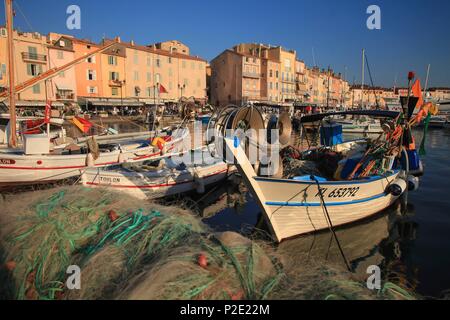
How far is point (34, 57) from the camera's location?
4316cm

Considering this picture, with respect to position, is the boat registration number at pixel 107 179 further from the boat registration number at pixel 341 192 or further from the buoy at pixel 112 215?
the boat registration number at pixel 341 192

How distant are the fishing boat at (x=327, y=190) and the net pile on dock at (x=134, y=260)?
2.76 m

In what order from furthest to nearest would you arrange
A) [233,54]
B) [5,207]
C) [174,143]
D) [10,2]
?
[233,54]
[174,143]
[10,2]
[5,207]

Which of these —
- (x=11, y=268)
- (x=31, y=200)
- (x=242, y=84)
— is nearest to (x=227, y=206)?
(x=31, y=200)

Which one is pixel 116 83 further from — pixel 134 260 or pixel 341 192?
pixel 134 260

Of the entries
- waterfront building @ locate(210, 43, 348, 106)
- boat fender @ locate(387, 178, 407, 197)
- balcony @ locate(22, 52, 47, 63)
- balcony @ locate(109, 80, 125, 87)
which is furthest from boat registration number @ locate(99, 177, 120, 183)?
waterfront building @ locate(210, 43, 348, 106)

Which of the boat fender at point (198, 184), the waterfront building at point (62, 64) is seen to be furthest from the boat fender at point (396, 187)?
the waterfront building at point (62, 64)

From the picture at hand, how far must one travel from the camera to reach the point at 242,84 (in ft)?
209

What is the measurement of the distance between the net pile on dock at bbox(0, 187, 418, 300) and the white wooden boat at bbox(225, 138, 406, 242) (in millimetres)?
2581

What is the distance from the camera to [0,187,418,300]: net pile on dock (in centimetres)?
342

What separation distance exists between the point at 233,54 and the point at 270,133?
5564 centimetres

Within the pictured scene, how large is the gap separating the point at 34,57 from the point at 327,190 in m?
48.7

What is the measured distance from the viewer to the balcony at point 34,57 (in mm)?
42213

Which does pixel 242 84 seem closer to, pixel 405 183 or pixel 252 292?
pixel 405 183
